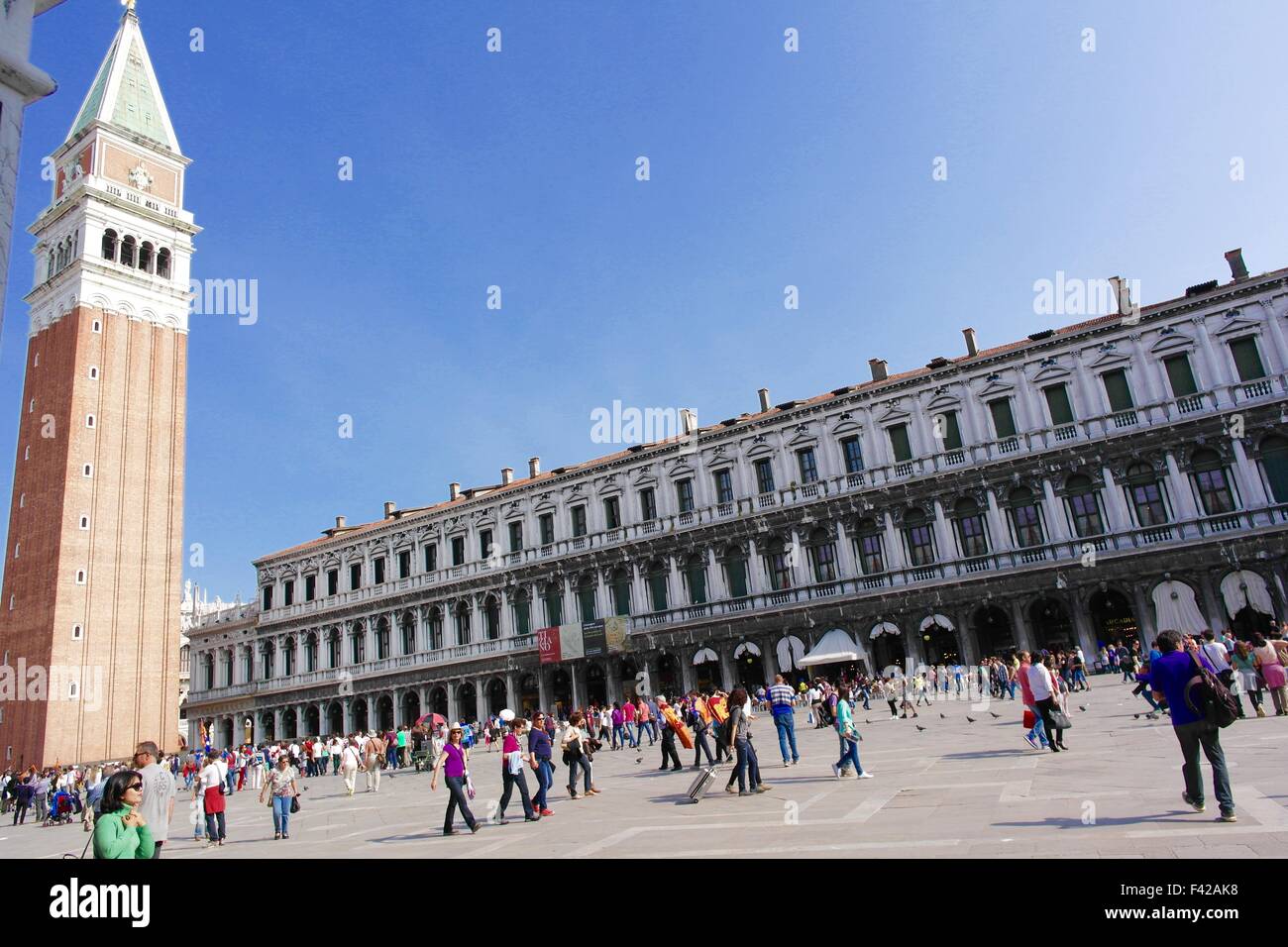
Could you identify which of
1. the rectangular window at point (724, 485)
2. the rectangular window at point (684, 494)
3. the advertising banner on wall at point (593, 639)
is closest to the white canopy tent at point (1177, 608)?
the rectangular window at point (724, 485)

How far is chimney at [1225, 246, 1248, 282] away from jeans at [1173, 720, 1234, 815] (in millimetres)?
29911

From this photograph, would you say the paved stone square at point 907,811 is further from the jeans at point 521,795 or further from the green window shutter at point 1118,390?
the green window shutter at point 1118,390

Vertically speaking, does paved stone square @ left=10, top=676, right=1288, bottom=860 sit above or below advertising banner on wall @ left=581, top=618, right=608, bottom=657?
below

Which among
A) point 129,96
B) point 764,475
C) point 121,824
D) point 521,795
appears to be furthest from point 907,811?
point 129,96

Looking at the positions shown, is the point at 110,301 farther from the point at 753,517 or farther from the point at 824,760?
the point at 824,760

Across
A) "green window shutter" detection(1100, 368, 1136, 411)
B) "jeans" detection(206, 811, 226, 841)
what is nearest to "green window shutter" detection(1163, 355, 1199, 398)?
"green window shutter" detection(1100, 368, 1136, 411)

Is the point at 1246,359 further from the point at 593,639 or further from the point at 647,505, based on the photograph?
the point at 593,639

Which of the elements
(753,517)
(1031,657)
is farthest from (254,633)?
(1031,657)

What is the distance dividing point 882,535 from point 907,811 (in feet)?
84.3

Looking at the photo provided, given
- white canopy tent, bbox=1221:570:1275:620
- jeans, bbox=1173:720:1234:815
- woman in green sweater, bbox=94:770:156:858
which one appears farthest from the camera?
white canopy tent, bbox=1221:570:1275:620

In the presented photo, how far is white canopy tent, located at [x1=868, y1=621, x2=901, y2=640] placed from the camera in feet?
104

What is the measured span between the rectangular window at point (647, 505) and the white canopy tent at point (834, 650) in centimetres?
1019

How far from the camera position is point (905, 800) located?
912 cm

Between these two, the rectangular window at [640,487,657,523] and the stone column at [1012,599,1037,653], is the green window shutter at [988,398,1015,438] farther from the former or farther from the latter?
the rectangular window at [640,487,657,523]
